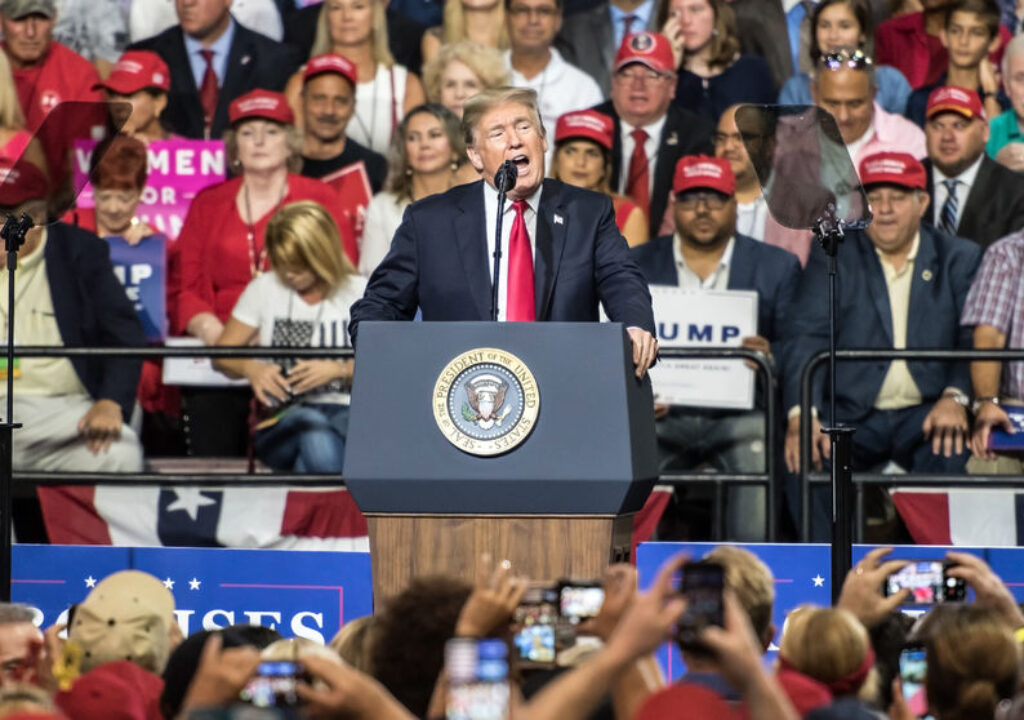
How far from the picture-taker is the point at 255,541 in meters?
8.24

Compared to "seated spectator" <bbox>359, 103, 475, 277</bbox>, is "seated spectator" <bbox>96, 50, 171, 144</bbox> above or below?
above

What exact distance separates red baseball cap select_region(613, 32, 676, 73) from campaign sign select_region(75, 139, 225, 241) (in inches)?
77.3

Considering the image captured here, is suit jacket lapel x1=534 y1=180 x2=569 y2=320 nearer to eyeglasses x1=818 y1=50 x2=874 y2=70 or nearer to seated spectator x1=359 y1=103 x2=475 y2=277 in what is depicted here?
→ eyeglasses x1=818 y1=50 x2=874 y2=70

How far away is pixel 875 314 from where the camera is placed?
8.51m

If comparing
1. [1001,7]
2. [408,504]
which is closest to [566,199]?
[408,504]

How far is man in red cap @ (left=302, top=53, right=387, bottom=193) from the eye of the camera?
9.28m

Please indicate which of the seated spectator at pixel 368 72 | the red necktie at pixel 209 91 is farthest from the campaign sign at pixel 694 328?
the red necktie at pixel 209 91

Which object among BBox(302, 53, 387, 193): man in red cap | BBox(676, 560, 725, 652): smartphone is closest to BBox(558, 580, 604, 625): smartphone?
BBox(676, 560, 725, 652): smartphone

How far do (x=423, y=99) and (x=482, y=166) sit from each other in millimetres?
3953

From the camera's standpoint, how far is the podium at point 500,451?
4.82 m

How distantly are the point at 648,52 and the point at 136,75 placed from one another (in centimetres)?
246

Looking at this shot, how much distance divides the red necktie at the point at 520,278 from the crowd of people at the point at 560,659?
1475 millimetres

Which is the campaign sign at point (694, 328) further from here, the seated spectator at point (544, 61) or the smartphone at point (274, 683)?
the smartphone at point (274, 683)

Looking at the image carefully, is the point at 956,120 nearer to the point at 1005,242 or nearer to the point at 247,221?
the point at 1005,242
